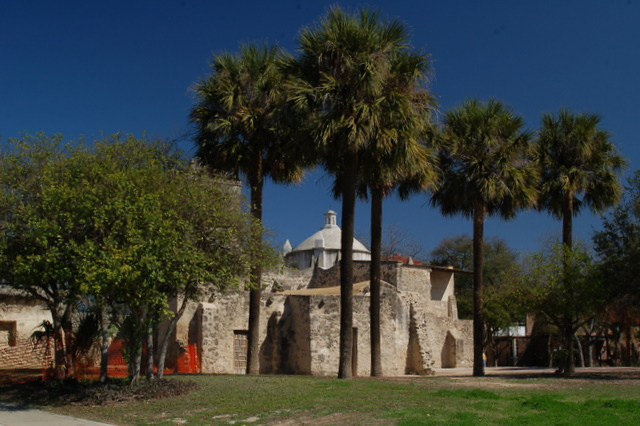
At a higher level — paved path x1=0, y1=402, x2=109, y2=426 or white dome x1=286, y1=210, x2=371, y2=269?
white dome x1=286, y1=210, x2=371, y2=269

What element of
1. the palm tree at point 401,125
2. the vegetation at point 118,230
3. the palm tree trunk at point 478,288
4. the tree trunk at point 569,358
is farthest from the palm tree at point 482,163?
the vegetation at point 118,230

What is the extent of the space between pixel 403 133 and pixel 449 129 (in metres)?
6.77

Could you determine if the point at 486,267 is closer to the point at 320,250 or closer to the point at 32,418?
the point at 320,250

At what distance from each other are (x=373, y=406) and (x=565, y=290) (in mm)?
13358

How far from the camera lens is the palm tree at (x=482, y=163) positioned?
963 inches

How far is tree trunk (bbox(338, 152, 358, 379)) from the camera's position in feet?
62.8

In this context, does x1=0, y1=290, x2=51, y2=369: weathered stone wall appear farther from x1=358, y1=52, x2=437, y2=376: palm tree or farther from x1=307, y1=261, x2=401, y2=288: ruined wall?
x1=358, y1=52, x2=437, y2=376: palm tree

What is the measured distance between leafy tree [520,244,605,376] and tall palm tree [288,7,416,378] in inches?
333

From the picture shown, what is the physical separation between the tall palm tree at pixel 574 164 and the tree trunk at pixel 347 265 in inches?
379

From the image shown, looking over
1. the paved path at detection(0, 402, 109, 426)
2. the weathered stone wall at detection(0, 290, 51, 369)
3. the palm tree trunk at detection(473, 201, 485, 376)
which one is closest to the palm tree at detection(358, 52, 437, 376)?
the palm tree trunk at detection(473, 201, 485, 376)

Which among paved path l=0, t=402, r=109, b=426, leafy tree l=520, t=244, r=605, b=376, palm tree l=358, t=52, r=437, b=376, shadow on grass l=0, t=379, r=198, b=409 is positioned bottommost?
paved path l=0, t=402, r=109, b=426

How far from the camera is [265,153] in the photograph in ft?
76.5

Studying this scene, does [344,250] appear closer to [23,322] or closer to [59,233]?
[59,233]

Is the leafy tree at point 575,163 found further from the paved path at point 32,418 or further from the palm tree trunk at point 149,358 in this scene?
the paved path at point 32,418
